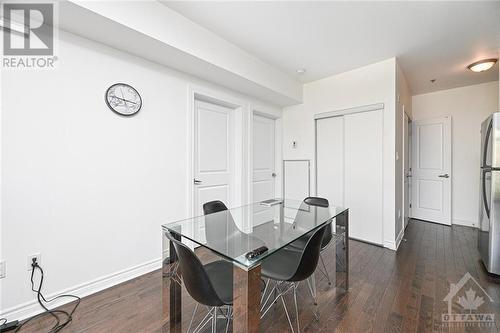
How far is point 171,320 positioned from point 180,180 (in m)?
1.47

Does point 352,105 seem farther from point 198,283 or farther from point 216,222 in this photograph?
point 198,283

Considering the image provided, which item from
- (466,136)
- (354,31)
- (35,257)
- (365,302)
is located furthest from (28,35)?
(466,136)

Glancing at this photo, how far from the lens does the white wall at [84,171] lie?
162cm

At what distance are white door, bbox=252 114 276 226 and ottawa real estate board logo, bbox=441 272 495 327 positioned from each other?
257cm

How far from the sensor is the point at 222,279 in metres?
1.41

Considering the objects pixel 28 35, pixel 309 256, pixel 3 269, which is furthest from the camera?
pixel 28 35

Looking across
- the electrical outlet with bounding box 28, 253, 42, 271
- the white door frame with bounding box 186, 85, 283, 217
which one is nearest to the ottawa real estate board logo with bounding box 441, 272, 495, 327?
the white door frame with bounding box 186, 85, 283, 217

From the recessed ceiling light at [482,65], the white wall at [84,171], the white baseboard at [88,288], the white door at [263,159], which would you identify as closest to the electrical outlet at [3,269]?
the white wall at [84,171]

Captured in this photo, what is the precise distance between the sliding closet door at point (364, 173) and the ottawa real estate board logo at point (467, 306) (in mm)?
1055

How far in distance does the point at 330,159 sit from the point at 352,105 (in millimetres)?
904

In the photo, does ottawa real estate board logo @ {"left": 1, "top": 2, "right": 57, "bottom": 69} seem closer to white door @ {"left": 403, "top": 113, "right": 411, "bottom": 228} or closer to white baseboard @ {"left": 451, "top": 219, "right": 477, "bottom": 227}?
white door @ {"left": 403, "top": 113, "right": 411, "bottom": 228}

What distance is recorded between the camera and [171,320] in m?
1.50

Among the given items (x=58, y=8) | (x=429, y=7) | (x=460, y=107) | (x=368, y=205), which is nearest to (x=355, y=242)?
(x=368, y=205)

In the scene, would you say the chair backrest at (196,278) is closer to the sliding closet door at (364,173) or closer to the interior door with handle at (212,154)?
the interior door with handle at (212,154)
